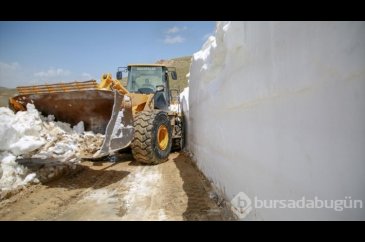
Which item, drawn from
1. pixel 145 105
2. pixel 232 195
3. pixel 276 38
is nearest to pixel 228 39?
pixel 276 38

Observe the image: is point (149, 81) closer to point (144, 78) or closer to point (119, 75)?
point (144, 78)

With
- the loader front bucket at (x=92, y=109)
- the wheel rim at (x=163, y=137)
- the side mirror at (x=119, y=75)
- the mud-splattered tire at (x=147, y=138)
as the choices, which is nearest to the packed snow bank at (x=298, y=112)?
the loader front bucket at (x=92, y=109)

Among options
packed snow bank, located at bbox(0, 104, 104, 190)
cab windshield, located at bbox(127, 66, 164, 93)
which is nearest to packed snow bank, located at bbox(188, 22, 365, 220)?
packed snow bank, located at bbox(0, 104, 104, 190)

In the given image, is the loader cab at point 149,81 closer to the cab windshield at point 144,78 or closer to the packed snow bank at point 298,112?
the cab windshield at point 144,78

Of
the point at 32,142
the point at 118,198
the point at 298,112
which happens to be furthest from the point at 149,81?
the point at 298,112

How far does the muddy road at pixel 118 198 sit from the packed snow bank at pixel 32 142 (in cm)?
34

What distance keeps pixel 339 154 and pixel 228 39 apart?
6.60ft

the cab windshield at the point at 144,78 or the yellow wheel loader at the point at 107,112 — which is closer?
the yellow wheel loader at the point at 107,112

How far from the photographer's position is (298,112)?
1563 millimetres

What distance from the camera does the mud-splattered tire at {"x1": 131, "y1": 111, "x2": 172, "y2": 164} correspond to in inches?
237

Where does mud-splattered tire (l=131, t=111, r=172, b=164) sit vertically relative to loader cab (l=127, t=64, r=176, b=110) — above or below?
below

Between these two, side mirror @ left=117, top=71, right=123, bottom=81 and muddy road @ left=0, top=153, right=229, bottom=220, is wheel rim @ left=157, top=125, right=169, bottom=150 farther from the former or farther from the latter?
side mirror @ left=117, top=71, right=123, bottom=81

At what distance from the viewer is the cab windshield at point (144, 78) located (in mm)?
8695

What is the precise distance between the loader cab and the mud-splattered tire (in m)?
1.94
